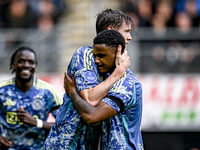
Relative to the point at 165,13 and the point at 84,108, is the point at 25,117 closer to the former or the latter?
the point at 84,108

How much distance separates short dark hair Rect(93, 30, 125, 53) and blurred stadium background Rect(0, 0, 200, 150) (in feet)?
21.2

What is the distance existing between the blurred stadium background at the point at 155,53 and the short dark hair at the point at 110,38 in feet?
21.2

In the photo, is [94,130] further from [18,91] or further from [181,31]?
[181,31]

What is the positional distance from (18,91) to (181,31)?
5952 millimetres

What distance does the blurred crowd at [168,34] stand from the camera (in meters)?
10.9

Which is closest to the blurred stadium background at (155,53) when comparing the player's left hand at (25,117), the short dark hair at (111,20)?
the player's left hand at (25,117)

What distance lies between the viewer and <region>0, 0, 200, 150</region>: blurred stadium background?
10.7 metres

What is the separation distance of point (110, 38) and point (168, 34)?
7351 mm

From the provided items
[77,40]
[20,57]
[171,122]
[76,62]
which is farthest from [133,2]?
[76,62]

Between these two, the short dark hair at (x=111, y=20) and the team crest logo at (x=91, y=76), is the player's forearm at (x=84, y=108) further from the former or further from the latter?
the short dark hair at (x=111, y=20)

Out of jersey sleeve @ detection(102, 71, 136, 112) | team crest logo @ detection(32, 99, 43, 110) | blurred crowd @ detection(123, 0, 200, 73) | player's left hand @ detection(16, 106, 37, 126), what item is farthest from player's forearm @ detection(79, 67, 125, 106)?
blurred crowd @ detection(123, 0, 200, 73)

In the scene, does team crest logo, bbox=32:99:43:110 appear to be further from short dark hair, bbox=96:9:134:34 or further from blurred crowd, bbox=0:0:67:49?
blurred crowd, bbox=0:0:67:49

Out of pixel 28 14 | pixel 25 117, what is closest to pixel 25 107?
pixel 25 117

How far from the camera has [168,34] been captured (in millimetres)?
11375
